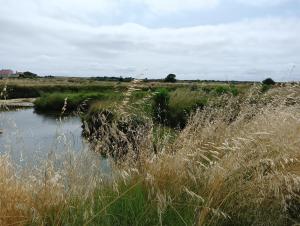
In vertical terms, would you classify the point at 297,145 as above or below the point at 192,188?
above

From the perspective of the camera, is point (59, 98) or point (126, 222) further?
point (59, 98)

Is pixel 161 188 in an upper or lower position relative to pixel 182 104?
upper

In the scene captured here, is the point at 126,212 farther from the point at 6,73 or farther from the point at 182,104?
the point at 182,104

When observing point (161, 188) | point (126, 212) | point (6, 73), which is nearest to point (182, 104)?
point (6, 73)

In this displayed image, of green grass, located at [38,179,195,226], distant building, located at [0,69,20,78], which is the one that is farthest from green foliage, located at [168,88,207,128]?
green grass, located at [38,179,195,226]

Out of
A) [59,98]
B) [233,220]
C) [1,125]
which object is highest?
[1,125]

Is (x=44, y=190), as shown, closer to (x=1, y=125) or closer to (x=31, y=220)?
(x=31, y=220)

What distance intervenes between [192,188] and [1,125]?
1928 mm

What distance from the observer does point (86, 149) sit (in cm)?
417

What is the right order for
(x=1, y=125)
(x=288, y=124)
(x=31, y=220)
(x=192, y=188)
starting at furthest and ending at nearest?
1. (x=288, y=124)
2. (x=1, y=125)
3. (x=192, y=188)
4. (x=31, y=220)

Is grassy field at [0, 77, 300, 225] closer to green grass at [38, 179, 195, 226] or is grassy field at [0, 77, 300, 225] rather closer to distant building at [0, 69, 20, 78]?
green grass at [38, 179, 195, 226]

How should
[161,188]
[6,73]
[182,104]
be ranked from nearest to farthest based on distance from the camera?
[161,188] → [6,73] → [182,104]

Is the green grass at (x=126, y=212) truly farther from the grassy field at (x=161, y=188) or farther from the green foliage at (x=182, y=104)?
the green foliage at (x=182, y=104)

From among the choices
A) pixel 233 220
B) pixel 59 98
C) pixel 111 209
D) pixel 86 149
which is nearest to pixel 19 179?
pixel 86 149
